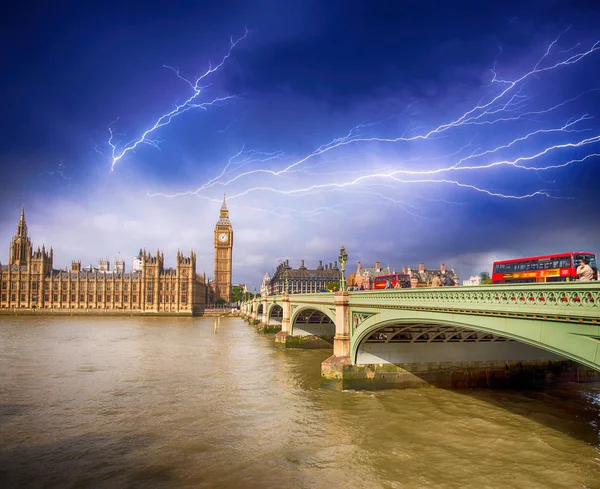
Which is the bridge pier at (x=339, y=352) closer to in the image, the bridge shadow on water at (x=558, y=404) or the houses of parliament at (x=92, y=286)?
the bridge shadow on water at (x=558, y=404)

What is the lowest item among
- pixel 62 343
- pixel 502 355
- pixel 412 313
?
pixel 62 343

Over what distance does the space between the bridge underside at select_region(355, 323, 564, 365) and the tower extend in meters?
141

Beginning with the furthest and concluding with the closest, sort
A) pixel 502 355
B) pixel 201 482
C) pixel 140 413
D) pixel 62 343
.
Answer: pixel 62 343 < pixel 502 355 < pixel 140 413 < pixel 201 482

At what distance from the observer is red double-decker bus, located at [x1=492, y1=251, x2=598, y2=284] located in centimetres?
2559

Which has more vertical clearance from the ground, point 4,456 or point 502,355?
point 502,355

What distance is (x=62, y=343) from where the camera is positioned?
51156 mm

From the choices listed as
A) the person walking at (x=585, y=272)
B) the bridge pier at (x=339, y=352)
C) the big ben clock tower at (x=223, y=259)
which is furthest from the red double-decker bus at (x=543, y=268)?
the big ben clock tower at (x=223, y=259)

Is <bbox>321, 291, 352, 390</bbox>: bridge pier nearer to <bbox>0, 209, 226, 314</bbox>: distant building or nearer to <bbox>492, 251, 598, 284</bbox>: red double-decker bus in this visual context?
<bbox>492, 251, 598, 284</bbox>: red double-decker bus

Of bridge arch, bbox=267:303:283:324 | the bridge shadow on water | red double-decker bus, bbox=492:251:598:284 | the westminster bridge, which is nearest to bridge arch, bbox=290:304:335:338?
bridge arch, bbox=267:303:283:324

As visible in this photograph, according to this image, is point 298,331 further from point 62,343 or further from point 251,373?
point 62,343

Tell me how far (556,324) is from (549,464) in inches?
300

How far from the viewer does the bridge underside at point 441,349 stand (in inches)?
Answer: 997

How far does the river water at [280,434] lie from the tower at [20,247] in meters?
127

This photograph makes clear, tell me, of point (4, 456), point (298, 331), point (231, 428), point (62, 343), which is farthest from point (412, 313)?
point (62, 343)
